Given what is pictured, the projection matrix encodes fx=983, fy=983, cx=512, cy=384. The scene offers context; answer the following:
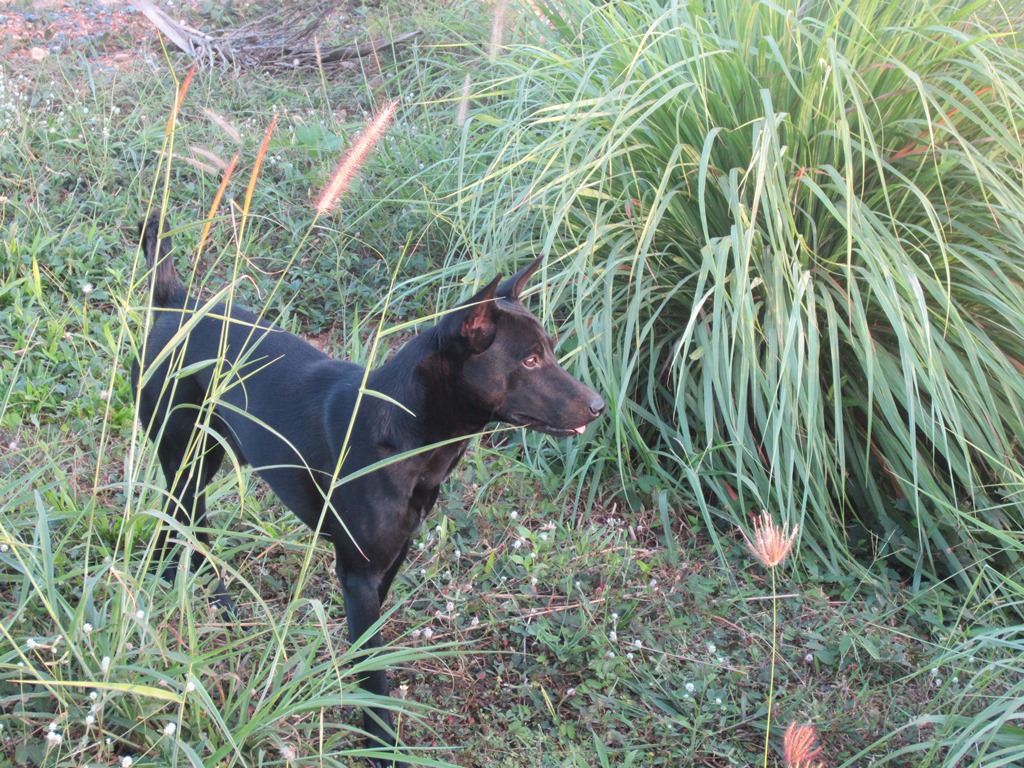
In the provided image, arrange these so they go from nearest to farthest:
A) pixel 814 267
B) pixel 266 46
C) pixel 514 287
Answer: pixel 514 287 < pixel 814 267 < pixel 266 46

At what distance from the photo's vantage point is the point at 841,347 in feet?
11.3

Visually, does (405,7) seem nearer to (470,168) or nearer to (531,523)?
(470,168)

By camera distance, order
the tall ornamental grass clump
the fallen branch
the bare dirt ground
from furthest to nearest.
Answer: the bare dirt ground
the fallen branch
the tall ornamental grass clump

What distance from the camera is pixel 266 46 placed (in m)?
5.97

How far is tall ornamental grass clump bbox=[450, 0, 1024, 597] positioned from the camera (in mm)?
3080

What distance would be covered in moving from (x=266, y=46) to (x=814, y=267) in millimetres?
3990

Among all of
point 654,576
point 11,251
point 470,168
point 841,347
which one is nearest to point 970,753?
point 654,576

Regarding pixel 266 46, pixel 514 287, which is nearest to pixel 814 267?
pixel 514 287

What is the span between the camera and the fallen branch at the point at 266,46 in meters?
5.77

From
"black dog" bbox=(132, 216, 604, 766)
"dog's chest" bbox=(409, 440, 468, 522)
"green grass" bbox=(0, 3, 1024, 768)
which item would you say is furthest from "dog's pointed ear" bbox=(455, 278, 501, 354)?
"green grass" bbox=(0, 3, 1024, 768)

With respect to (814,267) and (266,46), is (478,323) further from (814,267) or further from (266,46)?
(266,46)

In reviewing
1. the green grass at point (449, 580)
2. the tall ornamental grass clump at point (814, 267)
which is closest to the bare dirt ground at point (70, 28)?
the green grass at point (449, 580)

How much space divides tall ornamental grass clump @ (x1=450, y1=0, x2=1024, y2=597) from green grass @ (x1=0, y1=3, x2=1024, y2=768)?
6cm

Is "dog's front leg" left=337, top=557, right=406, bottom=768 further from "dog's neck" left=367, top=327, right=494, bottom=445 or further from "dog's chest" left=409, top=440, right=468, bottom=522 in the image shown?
"dog's neck" left=367, top=327, right=494, bottom=445
